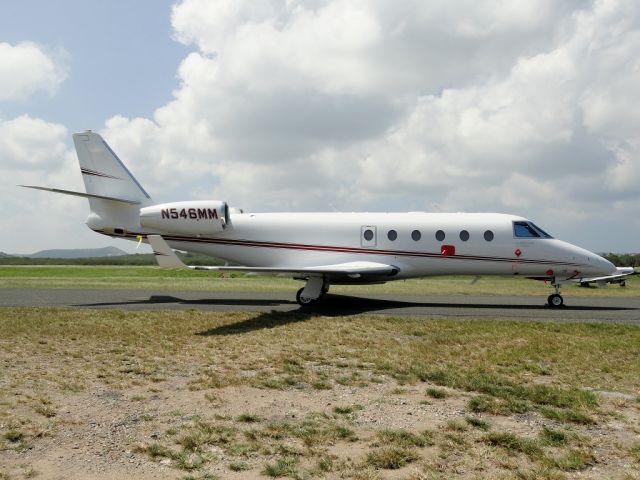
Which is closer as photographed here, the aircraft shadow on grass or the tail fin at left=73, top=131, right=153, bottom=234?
the aircraft shadow on grass

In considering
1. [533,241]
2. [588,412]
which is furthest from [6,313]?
[533,241]

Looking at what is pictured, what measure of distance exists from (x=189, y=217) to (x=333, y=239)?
5481mm

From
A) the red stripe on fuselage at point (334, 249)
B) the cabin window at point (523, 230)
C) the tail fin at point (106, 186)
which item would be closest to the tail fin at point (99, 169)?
the tail fin at point (106, 186)

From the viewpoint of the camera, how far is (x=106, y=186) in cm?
1975

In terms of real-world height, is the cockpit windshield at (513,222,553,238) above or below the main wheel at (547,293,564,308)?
above

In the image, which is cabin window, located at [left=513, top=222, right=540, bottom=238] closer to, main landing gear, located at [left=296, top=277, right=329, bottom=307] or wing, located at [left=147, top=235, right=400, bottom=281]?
wing, located at [left=147, top=235, right=400, bottom=281]

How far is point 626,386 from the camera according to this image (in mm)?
7070

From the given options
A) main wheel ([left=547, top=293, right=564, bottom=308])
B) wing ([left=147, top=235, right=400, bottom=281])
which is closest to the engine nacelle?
wing ([left=147, top=235, right=400, bottom=281])

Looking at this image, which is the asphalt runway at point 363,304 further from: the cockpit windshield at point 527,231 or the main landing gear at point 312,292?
the cockpit windshield at point 527,231

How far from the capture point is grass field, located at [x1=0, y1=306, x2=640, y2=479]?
4516mm

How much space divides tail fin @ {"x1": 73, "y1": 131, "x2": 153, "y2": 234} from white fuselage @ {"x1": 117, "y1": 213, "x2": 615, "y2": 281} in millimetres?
803

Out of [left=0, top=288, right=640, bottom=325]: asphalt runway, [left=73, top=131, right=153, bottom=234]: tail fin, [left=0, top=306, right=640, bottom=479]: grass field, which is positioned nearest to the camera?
[left=0, top=306, right=640, bottom=479]: grass field

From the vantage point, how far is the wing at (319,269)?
1419 cm

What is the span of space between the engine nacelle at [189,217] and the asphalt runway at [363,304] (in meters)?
2.70
